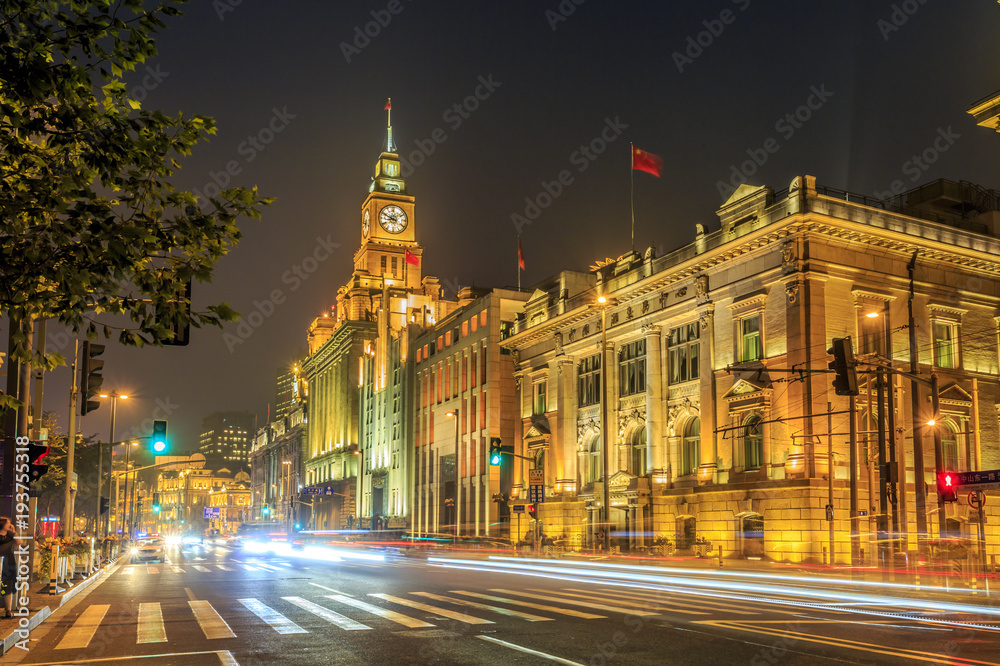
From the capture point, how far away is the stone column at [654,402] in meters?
49.8

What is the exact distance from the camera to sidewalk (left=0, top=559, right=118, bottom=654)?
14.4m

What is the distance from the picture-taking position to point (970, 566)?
36656mm

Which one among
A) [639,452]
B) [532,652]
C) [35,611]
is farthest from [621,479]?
[532,652]

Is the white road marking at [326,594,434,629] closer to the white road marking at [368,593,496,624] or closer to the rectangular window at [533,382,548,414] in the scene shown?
the white road marking at [368,593,496,624]

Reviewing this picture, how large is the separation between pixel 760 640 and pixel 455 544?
164ft

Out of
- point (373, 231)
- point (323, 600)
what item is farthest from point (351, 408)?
point (323, 600)

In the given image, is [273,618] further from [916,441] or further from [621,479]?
[621,479]

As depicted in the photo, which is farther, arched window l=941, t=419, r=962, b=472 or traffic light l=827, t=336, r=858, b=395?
arched window l=941, t=419, r=962, b=472

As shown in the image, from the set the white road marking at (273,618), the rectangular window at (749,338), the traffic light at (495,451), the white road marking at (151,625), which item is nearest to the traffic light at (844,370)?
the white road marking at (273,618)

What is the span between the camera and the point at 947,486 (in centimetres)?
2684

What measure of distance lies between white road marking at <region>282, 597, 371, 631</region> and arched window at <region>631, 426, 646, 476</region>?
33.1 m

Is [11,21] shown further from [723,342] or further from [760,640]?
[723,342]

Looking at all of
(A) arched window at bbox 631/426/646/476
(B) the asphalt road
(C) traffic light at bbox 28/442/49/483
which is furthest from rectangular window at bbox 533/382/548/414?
(C) traffic light at bbox 28/442/49/483

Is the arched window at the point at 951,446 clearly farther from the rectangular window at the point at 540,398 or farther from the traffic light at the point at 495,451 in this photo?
the rectangular window at the point at 540,398
